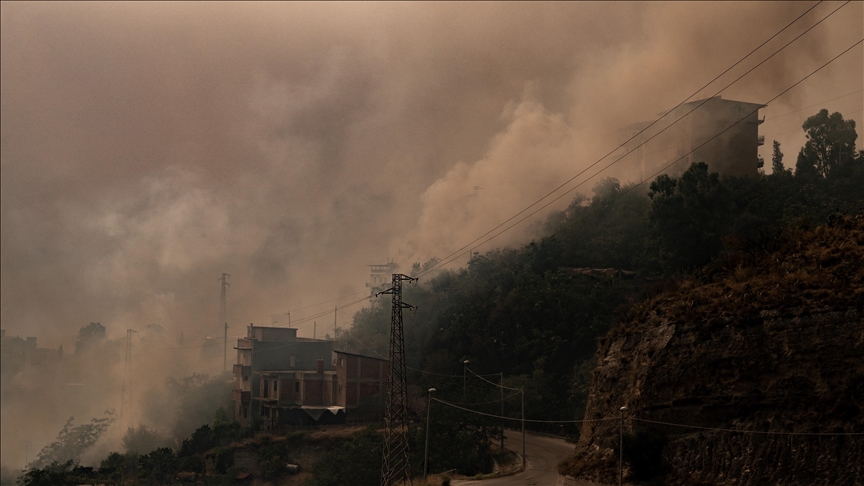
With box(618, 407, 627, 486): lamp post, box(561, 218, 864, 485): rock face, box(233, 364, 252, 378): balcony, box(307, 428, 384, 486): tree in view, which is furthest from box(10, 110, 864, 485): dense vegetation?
box(618, 407, 627, 486): lamp post

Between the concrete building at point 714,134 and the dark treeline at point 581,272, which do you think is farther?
the concrete building at point 714,134

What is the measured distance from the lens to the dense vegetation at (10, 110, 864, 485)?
61.7 metres

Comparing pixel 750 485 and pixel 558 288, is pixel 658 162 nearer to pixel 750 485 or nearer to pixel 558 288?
pixel 558 288

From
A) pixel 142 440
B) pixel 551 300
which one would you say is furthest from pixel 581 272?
pixel 142 440

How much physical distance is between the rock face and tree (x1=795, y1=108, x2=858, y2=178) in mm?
49291

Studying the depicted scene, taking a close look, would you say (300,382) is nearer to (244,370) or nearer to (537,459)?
(244,370)

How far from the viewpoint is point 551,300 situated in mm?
74125

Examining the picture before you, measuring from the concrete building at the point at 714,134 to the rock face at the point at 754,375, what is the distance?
172 ft

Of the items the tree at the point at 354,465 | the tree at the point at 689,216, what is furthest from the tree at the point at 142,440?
the tree at the point at 689,216

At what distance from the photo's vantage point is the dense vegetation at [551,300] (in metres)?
61.7

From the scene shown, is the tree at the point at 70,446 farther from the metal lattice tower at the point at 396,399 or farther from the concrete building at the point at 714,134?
the concrete building at the point at 714,134

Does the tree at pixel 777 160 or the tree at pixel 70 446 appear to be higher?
the tree at pixel 777 160

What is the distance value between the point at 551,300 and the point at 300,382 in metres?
25.2

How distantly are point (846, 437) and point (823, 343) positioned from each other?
3588 millimetres
